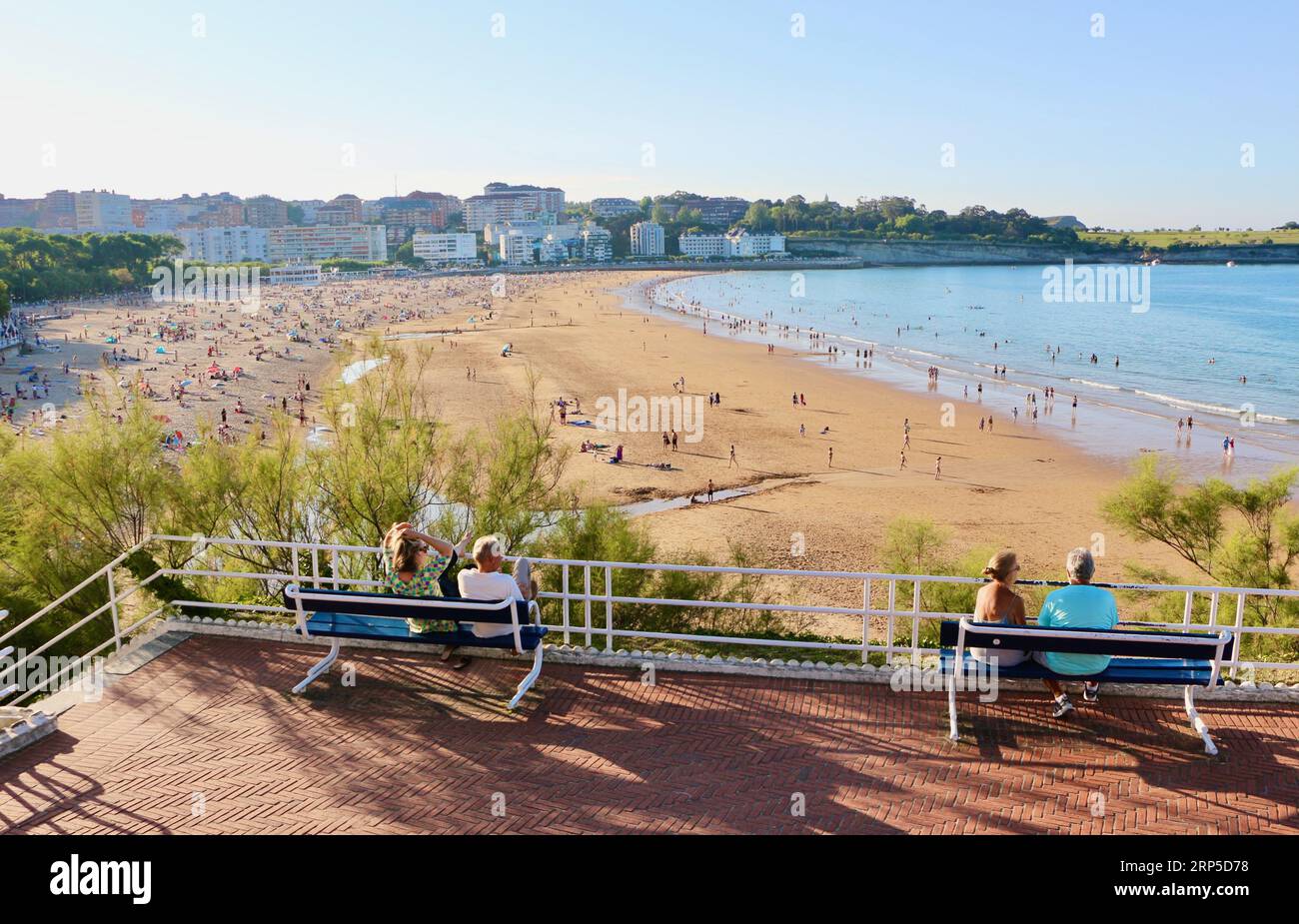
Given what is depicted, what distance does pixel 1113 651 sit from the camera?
6.16 m

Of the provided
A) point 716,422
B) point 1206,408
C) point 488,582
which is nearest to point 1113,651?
point 488,582

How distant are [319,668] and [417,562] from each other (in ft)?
3.51

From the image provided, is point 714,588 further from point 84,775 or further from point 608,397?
point 608,397

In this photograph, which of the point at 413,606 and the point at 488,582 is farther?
the point at 488,582

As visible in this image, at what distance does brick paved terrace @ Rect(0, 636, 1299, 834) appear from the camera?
5492 millimetres

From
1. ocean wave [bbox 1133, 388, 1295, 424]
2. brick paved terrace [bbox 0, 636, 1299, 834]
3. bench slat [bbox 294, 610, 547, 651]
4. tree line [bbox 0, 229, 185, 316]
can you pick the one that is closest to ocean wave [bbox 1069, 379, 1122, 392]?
ocean wave [bbox 1133, 388, 1295, 424]

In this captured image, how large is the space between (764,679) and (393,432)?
8.59m

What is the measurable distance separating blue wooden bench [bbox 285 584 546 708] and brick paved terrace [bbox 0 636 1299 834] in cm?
39

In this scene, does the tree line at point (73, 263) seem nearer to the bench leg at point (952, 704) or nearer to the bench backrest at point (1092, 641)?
the bench leg at point (952, 704)

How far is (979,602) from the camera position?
680 centimetres

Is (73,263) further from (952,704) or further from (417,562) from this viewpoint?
(952,704)

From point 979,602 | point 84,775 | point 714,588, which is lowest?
point 714,588

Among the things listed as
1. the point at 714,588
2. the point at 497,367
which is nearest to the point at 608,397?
the point at 497,367
